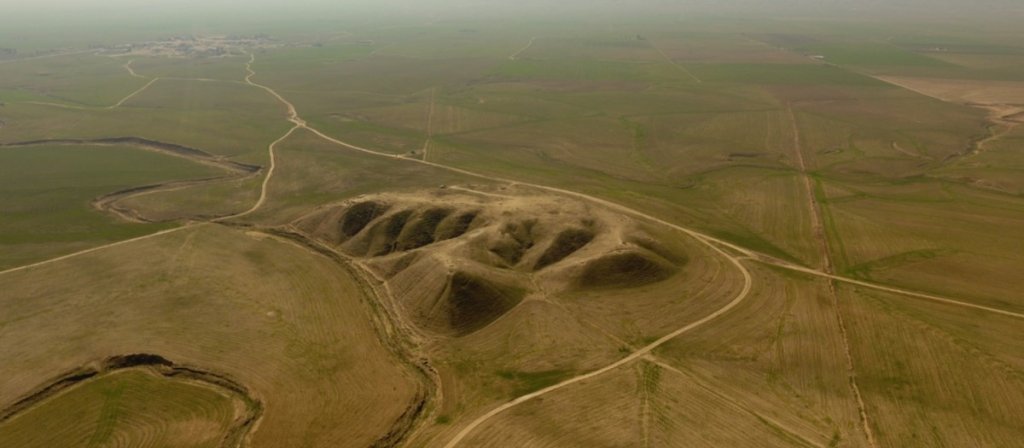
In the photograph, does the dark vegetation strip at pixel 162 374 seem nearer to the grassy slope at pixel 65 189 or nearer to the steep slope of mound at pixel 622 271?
the steep slope of mound at pixel 622 271

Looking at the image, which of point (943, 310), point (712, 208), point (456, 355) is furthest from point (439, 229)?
point (943, 310)

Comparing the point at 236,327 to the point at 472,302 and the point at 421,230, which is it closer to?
the point at 421,230

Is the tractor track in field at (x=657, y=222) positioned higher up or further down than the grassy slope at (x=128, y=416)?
higher up

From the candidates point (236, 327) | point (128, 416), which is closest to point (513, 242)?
point (236, 327)

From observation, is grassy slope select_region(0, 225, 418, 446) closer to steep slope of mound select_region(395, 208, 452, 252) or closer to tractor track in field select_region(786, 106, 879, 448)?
steep slope of mound select_region(395, 208, 452, 252)

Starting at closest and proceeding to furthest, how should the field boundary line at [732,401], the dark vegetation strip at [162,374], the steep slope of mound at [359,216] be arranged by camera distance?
the field boundary line at [732,401], the dark vegetation strip at [162,374], the steep slope of mound at [359,216]

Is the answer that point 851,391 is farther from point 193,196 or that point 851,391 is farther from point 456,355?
point 193,196

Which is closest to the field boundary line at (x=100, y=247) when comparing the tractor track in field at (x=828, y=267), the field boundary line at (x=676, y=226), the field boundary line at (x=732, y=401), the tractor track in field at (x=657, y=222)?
the tractor track in field at (x=657, y=222)
